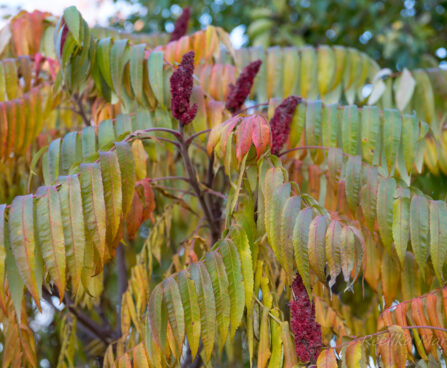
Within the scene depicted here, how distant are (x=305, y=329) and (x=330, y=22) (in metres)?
4.84

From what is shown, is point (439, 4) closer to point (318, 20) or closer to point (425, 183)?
point (318, 20)

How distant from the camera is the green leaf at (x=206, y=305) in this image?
5.51ft

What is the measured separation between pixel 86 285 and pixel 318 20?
460 cm

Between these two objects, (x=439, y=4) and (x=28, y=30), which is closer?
(x=28, y=30)

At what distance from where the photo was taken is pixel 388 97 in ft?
10.1

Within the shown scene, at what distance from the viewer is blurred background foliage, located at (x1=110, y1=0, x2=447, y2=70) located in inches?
214

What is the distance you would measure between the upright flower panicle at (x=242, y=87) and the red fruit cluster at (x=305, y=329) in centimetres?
96

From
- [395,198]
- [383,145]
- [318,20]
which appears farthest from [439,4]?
[395,198]

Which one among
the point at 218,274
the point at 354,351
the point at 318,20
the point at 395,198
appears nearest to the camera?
the point at 354,351

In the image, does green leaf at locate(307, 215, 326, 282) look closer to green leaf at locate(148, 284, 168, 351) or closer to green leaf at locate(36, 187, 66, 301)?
green leaf at locate(148, 284, 168, 351)

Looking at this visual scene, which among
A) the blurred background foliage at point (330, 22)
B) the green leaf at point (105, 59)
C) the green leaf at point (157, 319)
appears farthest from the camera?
the blurred background foliage at point (330, 22)

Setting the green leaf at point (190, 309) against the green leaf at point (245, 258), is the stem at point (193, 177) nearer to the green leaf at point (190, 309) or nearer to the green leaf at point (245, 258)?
the green leaf at point (245, 258)

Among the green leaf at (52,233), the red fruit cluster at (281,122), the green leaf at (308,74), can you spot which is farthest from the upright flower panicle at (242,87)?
the green leaf at (52,233)

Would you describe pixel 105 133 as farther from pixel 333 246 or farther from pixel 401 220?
pixel 401 220
